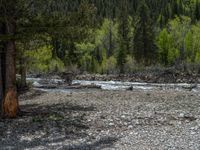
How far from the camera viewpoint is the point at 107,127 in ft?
40.5

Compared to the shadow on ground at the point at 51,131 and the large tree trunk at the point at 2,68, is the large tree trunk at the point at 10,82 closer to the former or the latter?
the large tree trunk at the point at 2,68

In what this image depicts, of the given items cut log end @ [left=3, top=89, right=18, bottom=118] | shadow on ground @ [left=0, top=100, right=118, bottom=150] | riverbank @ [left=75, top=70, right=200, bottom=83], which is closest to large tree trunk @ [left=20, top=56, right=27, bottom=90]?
shadow on ground @ [left=0, top=100, right=118, bottom=150]

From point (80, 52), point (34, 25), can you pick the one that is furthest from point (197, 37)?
point (34, 25)

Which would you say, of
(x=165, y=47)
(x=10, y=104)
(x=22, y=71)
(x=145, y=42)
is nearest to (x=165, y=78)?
(x=22, y=71)

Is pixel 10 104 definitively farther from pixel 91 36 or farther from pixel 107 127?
pixel 91 36

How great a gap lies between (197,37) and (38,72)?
32309 millimetres

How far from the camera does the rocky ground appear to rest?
10438 millimetres

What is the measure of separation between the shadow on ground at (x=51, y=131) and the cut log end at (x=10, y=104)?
0.36m

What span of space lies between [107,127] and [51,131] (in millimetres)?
1692

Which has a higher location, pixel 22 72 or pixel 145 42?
pixel 22 72

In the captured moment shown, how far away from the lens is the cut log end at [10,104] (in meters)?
13.8

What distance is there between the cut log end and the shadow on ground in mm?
356

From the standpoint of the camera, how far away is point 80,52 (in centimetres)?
7781

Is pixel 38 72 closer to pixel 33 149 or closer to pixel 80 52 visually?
pixel 80 52
